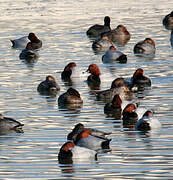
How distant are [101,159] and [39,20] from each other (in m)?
38.5

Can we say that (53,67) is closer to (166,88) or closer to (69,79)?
(69,79)

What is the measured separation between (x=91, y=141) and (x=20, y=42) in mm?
25552

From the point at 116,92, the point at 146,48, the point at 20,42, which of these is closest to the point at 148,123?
the point at 116,92

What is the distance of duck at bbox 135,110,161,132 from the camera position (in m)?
23.1

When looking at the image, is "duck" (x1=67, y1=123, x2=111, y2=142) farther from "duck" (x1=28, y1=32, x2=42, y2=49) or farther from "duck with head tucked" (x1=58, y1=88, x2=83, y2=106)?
"duck" (x1=28, y1=32, x2=42, y2=49)

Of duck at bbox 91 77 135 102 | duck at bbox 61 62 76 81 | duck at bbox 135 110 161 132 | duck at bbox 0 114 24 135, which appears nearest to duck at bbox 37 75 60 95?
duck at bbox 91 77 135 102

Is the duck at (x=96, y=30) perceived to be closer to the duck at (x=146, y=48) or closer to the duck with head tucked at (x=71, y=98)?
the duck at (x=146, y=48)

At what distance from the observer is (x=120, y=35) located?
1874 inches

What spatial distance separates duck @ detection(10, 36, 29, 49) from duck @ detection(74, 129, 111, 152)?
2466cm

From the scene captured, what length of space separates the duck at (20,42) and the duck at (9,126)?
862 inches

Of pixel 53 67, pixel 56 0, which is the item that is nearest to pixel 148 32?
pixel 53 67

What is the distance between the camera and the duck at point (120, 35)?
1863 inches

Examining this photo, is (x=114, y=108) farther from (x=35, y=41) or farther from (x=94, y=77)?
(x=35, y=41)

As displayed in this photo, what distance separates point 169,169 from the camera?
18.5m
